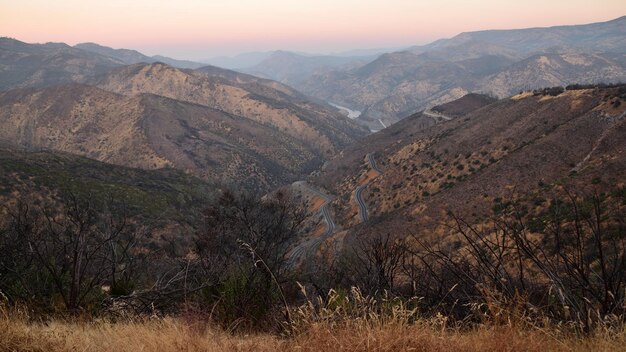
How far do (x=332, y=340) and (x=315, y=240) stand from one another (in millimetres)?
63894

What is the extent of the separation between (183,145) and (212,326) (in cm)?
14858

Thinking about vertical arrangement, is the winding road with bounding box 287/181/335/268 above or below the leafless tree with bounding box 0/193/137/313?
below

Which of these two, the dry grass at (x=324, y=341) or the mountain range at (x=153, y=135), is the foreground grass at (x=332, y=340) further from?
the mountain range at (x=153, y=135)

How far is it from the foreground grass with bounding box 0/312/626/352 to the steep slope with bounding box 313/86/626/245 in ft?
55.2

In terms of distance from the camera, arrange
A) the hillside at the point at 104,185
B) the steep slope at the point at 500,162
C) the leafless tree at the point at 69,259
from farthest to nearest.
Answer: the hillside at the point at 104,185 → the steep slope at the point at 500,162 → the leafless tree at the point at 69,259

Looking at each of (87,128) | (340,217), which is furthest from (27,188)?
(87,128)

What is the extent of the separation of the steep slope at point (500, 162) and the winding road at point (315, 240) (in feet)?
9.79

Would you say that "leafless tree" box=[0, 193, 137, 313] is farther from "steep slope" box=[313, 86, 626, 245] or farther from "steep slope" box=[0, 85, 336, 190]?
"steep slope" box=[0, 85, 336, 190]

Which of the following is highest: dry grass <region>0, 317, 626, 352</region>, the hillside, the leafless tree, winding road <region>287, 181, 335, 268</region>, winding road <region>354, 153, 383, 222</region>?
dry grass <region>0, 317, 626, 352</region>

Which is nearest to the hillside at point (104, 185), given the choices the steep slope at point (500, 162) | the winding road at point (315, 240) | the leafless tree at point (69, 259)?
the winding road at point (315, 240)

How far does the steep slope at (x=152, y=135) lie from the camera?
443 ft

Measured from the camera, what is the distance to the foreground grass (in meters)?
3.51

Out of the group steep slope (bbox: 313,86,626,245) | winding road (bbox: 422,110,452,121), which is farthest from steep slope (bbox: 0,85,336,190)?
steep slope (bbox: 313,86,626,245)

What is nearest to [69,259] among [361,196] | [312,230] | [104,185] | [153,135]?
[104,185]
